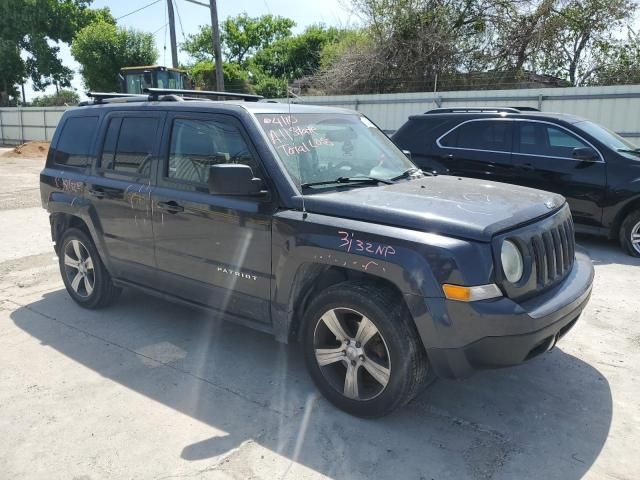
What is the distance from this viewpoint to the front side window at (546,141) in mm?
7445

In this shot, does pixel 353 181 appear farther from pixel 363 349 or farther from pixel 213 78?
pixel 213 78

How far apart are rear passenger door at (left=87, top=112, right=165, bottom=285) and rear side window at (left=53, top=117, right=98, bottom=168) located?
23cm

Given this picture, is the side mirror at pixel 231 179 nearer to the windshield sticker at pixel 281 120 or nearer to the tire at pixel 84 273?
the windshield sticker at pixel 281 120

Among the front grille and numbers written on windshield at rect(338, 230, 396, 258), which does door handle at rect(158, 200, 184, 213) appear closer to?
numbers written on windshield at rect(338, 230, 396, 258)

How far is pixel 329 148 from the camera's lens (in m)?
3.97

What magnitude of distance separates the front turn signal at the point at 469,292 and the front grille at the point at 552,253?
43 cm

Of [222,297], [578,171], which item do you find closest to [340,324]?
[222,297]

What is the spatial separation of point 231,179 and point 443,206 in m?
1.30

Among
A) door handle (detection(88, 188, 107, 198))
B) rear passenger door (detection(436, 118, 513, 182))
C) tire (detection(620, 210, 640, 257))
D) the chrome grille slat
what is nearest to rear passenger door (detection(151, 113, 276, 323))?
door handle (detection(88, 188, 107, 198))

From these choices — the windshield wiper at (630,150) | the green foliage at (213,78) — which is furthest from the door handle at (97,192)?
the green foliage at (213,78)

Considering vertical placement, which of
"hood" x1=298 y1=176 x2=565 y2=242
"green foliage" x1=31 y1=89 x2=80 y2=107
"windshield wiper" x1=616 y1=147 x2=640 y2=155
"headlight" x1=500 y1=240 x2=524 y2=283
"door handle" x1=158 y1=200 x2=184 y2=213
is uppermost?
"green foliage" x1=31 y1=89 x2=80 y2=107

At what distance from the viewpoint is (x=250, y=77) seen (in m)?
41.7

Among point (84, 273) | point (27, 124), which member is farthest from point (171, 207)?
point (27, 124)

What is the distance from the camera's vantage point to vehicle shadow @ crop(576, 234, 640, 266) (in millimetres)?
6871
